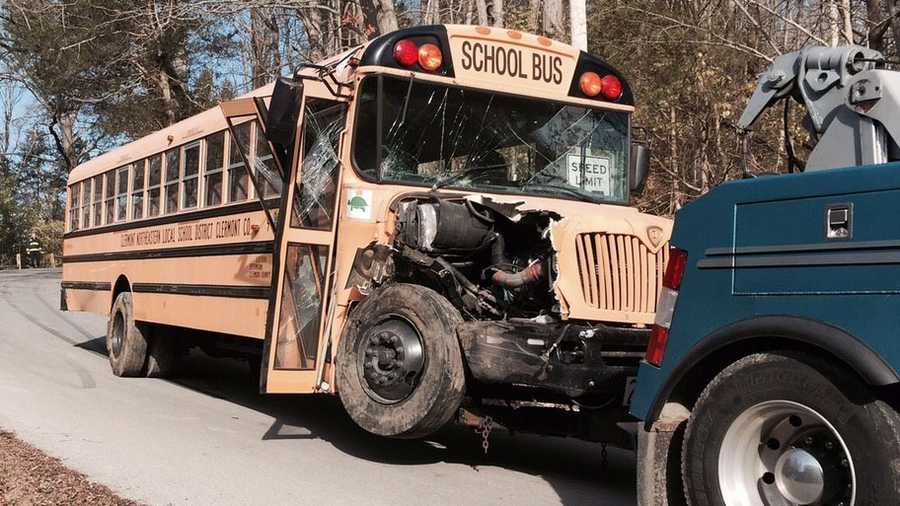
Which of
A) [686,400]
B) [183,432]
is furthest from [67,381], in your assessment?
[686,400]

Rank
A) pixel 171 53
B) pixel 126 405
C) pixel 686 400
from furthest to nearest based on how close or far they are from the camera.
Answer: pixel 171 53
pixel 126 405
pixel 686 400

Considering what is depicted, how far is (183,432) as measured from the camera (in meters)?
7.19

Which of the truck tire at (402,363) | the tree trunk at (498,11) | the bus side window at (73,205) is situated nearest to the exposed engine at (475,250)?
the truck tire at (402,363)

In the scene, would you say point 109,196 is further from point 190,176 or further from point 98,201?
point 190,176

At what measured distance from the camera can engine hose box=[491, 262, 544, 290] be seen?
5.24m

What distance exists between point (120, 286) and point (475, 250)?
654 centimetres

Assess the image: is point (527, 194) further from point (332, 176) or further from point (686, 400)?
point (686, 400)

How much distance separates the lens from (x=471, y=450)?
680 centimetres

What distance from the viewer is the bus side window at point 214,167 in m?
8.20

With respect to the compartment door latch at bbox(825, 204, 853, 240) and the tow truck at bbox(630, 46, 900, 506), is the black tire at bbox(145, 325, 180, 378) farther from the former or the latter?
the compartment door latch at bbox(825, 204, 853, 240)

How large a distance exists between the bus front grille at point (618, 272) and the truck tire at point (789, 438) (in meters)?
1.61

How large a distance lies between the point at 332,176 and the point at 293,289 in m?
0.85

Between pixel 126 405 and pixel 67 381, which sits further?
pixel 67 381

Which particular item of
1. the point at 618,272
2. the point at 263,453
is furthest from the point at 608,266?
the point at 263,453
